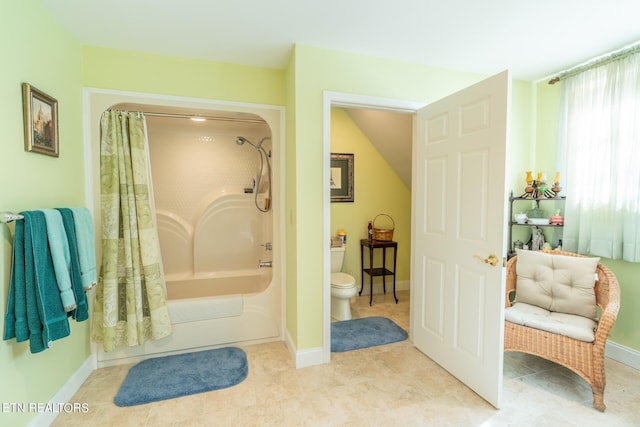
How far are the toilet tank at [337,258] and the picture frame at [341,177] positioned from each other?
2.22 ft

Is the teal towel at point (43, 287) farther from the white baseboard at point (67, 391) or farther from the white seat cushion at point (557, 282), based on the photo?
the white seat cushion at point (557, 282)

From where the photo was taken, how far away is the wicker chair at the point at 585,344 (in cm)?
176

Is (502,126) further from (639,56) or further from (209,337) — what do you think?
(209,337)

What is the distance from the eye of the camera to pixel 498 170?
172 cm

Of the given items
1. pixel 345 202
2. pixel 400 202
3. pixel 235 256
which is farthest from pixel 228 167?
pixel 400 202

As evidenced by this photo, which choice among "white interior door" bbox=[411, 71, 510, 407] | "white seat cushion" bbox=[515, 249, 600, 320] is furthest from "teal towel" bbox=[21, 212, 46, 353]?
"white seat cushion" bbox=[515, 249, 600, 320]

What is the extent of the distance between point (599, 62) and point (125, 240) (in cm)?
384

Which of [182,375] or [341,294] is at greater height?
[341,294]

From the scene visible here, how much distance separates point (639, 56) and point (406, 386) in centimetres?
283

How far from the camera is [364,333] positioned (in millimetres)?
2758

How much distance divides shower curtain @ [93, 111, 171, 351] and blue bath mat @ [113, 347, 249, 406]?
0.24 metres

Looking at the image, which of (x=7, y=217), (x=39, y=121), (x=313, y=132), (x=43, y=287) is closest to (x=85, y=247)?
(x=43, y=287)

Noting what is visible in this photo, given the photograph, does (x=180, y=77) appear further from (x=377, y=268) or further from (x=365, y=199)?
(x=377, y=268)

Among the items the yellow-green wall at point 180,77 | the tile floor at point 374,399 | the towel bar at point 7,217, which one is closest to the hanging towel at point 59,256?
the towel bar at point 7,217
